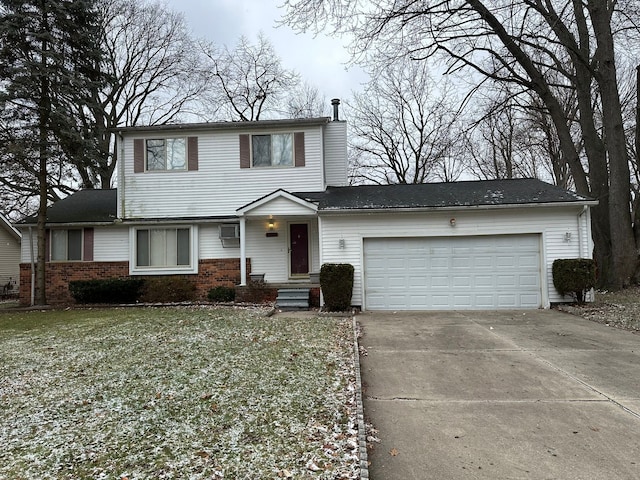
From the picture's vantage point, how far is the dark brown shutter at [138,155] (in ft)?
44.2

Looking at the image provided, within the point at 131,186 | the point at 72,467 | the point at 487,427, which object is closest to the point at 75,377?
the point at 72,467

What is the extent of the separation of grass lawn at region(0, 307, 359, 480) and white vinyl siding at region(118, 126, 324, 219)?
651cm

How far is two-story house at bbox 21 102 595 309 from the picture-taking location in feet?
34.4

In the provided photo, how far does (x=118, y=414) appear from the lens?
12.1ft

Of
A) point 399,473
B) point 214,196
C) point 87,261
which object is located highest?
point 214,196

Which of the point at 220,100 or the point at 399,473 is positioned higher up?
the point at 220,100

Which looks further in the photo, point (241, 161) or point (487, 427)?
point (241, 161)

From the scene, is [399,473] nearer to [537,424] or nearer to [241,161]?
[537,424]

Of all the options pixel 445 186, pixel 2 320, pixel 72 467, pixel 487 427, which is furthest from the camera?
pixel 445 186

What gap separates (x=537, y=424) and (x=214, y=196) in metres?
11.6

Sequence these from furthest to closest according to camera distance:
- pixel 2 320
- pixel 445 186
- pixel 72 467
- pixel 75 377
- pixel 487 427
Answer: pixel 445 186 → pixel 2 320 → pixel 75 377 → pixel 487 427 → pixel 72 467

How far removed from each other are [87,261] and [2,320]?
3291 millimetres

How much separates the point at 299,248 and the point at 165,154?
577 cm

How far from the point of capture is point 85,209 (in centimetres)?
1395
